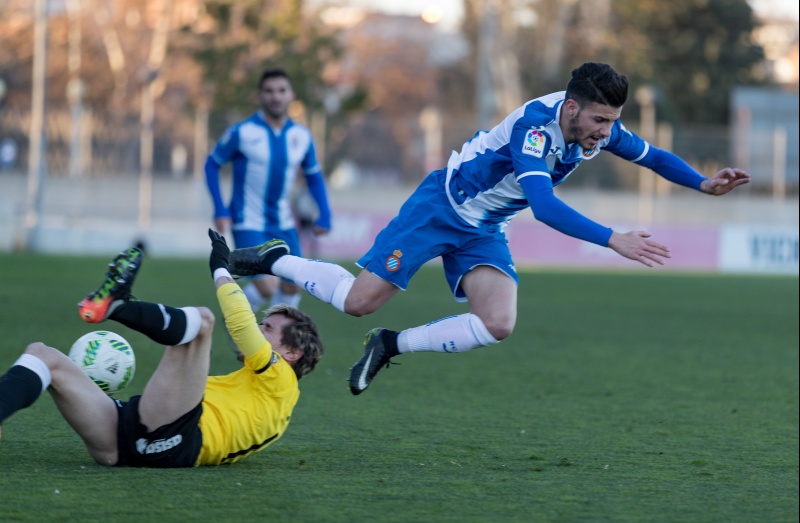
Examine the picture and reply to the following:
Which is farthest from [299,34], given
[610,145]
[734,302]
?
[610,145]

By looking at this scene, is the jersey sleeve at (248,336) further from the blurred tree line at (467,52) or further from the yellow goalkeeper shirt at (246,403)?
the blurred tree line at (467,52)

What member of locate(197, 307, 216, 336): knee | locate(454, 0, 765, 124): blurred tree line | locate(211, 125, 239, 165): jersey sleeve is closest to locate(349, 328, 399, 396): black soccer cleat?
locate(197, 307, 216, 336): knee

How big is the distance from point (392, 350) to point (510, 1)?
4529 cm

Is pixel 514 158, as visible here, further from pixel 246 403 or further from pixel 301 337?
pixel 246 403

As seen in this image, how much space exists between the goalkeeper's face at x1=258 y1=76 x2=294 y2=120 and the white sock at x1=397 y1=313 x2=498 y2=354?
3.51 m

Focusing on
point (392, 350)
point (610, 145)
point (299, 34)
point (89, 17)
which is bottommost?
point (392, 350)

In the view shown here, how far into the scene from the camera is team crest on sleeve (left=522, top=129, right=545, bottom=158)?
5730mm

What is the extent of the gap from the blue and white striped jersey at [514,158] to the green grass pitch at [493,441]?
4.01 ft

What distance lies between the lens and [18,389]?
4598 millimetres

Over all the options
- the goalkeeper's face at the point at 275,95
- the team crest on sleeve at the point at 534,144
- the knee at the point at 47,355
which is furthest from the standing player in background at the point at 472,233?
the goalkeeper's face at the point at 275,95

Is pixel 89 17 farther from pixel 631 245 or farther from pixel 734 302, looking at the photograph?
pixel 631 245

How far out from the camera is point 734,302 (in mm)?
17688

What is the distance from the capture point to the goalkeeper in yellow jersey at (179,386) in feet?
15.8

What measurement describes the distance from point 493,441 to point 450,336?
0.59 meters
